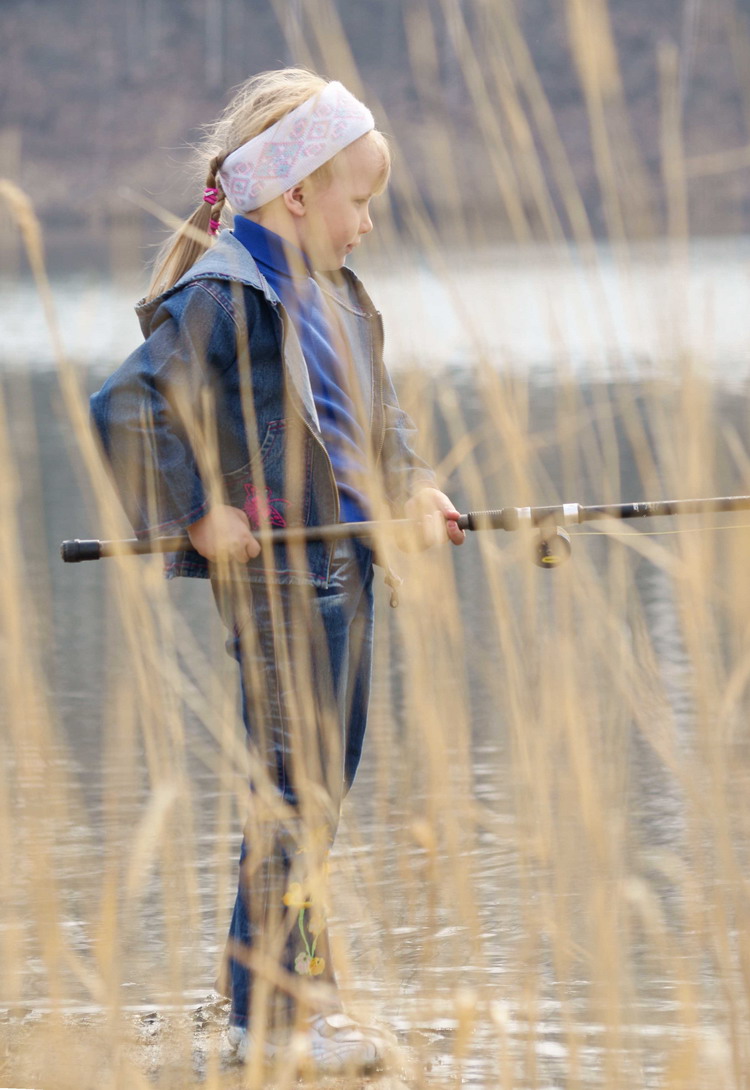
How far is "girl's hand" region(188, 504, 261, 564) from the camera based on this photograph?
1.71 meters

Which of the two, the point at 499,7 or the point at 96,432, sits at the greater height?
the point at 499,7

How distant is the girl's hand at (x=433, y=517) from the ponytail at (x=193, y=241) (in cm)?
37

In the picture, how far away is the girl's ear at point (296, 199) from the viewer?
71.8 inches

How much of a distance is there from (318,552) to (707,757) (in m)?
0.47

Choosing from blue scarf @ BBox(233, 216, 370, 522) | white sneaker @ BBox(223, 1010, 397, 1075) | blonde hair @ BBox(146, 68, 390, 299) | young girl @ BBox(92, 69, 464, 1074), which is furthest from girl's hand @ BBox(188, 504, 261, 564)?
white sneaker @ BBox(223, 1010, 397, 1075)

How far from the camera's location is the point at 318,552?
70.2 inches

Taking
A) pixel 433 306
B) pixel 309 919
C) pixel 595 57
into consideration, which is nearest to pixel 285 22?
pixel 595 57

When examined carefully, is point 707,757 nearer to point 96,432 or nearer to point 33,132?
point 96,432

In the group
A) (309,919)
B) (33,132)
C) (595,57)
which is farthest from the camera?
(33,132)

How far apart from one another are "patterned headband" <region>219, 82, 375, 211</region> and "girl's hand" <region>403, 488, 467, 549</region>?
0.37 meters

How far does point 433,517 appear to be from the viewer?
177cm

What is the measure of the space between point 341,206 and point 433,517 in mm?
349

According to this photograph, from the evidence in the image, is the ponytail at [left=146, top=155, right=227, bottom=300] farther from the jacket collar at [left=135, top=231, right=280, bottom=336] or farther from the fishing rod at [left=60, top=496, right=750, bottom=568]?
the fishing rod at [left=60, top=496, right=750, bottom=568]

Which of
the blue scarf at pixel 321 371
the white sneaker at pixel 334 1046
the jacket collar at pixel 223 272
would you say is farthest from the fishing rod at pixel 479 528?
the white sneaker at pixel 334 1046
